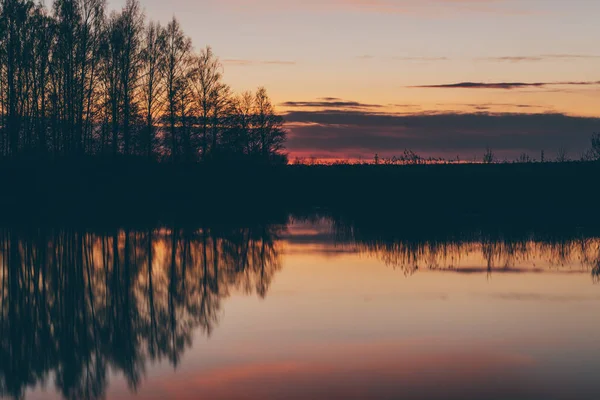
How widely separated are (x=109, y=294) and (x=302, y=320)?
5151 mm

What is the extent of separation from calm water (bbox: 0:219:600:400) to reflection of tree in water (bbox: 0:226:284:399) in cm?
6

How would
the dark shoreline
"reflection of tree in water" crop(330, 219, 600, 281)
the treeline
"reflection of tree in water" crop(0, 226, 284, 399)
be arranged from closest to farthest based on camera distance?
"reflection of tree in water" crop(0, 226, 284, 399), "reflection of tree in water" crop(330, 219, 600, 281), the dark shoreline, the treeline

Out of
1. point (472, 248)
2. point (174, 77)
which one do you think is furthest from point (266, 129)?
point (472, 248)

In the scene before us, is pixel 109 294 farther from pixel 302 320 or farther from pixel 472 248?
pixel 472 248

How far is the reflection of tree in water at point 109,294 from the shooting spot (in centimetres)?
1123

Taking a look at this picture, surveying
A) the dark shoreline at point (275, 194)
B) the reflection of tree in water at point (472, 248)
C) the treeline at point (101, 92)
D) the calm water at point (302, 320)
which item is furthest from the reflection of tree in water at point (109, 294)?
the treeline at point (101, 92)

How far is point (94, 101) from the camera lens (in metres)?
49.9

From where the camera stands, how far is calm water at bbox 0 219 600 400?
10055 millimetres

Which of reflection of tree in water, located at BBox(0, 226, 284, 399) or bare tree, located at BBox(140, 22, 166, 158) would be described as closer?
reflection of tree in water, located at BBox(0, 226, 284, 399)

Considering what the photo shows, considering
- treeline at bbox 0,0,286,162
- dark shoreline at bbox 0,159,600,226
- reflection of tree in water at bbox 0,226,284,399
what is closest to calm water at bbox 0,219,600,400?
reflection of tree in water at bbox 0,226,284,399

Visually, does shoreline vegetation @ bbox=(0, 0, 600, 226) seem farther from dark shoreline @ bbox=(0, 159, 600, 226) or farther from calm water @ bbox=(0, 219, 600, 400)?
calm water @ bbox=(0, 219, 600, 400)

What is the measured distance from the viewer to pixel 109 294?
1686 centimetres

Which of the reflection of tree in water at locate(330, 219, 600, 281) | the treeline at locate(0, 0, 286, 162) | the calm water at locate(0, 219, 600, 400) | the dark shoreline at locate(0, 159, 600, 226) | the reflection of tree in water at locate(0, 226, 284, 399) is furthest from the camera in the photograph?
the treeline at locate(0, 0, 286, 162)

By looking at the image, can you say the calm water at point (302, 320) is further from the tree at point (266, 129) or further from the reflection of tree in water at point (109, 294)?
the tree at point (266, 129)
